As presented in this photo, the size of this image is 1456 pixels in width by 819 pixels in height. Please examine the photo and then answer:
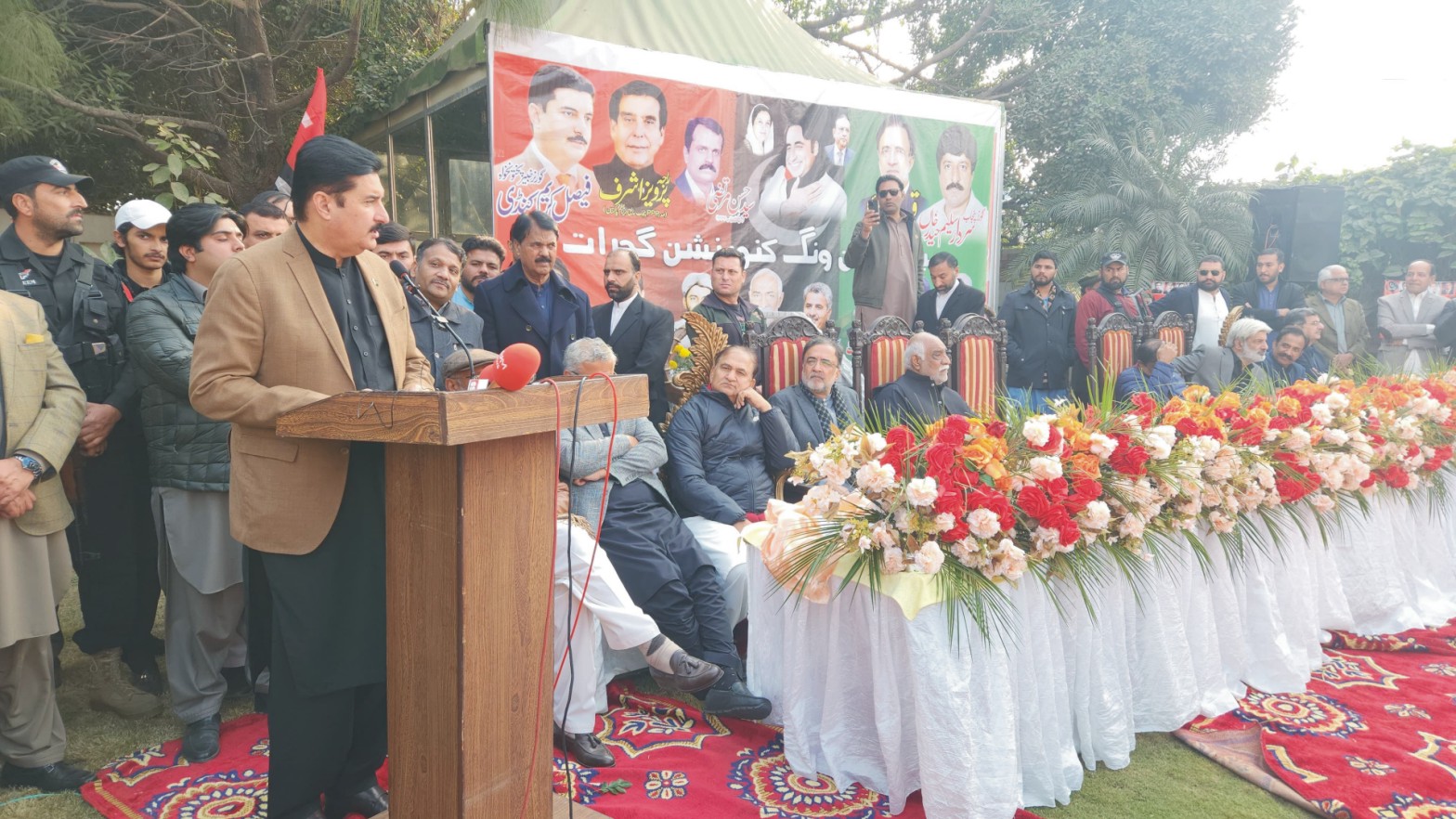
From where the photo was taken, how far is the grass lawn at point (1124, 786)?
2477 millimetres

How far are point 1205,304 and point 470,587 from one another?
705 centimetres

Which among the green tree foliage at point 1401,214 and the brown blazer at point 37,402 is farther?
the green tree foliage at point 1401,214

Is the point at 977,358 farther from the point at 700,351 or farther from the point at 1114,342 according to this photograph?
the point at 700,351

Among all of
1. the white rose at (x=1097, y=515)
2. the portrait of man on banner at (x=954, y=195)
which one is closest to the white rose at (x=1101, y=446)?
the white rose at (x=1097, y=515)

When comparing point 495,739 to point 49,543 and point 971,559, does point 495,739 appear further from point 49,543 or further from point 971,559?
point 49,543

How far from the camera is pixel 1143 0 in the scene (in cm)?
1365

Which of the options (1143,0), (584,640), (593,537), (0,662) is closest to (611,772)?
(584,640)

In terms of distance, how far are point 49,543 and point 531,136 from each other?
3946 millimetres

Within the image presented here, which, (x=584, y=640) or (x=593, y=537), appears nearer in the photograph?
(x=584, y=640)

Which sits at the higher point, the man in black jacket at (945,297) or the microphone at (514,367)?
the man in black jacket at (945,297)

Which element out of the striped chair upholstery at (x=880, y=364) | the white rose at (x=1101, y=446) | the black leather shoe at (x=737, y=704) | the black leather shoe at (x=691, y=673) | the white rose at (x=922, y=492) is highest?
the striped chair upholstery at (x=880, y=364)

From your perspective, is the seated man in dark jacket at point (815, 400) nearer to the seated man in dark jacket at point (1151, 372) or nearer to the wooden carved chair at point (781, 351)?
the wooden carved chair at point (781, 351)

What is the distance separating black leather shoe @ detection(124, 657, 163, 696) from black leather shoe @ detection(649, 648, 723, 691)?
6.25 ft

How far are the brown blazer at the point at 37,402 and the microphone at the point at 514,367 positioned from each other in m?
1.85
